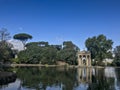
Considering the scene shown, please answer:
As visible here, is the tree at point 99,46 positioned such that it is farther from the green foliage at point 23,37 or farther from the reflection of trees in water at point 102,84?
the reflection of trees in water at point 102,84

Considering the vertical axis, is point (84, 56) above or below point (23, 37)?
below

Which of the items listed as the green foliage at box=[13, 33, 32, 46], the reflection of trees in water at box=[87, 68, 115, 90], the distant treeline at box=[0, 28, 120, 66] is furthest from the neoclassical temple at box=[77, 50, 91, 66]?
the reflection of trees in water at box=[87, 68, 115, 90]

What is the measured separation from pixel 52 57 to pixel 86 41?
1705 centimetres

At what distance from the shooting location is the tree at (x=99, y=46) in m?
95.0

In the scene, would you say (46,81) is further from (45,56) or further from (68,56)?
(68,56)

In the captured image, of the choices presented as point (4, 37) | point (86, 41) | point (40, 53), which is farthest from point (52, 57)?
point (4, 37)

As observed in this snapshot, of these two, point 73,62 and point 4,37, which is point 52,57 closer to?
point 73,62

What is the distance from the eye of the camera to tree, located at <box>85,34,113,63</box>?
312 feet

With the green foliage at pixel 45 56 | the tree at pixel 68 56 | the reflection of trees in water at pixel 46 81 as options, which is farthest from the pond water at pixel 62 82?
the tree at pixel 68 56

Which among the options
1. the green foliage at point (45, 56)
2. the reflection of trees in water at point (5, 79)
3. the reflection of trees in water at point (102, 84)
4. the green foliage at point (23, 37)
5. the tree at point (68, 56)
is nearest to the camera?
the reflection of trees in water at point (102, 84)

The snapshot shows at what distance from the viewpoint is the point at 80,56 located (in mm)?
93125

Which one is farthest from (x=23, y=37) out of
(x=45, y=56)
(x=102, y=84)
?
(x=102, y=84)

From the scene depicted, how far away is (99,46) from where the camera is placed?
3765 inches

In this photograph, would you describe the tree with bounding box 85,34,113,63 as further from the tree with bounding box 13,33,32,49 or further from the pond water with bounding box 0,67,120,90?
the pond water with bounding box 0,67,120,90
